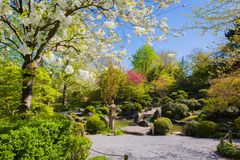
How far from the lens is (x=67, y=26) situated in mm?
4941

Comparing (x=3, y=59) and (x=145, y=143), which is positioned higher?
(x=3, y=59)

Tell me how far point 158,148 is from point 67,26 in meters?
8.93

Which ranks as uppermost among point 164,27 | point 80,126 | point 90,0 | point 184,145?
point 90,0

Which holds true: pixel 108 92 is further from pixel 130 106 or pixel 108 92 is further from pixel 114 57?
pixel 114 57

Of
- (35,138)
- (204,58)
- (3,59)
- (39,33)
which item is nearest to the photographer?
(39,33)

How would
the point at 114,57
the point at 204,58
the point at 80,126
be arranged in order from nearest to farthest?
the point at 114,57 → the point at 204,58 → the point at 80,126

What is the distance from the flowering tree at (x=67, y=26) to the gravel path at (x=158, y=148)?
4646 mm

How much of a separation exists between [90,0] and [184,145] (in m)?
9.56

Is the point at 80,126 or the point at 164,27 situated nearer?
the point at 164,27

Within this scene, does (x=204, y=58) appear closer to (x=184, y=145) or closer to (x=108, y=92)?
(x=184, y=145)

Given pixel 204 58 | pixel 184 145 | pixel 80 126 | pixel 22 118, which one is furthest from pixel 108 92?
pixel 22 118

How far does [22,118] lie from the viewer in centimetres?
789

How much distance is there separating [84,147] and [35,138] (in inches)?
87.4

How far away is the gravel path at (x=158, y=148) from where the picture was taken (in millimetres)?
10562
